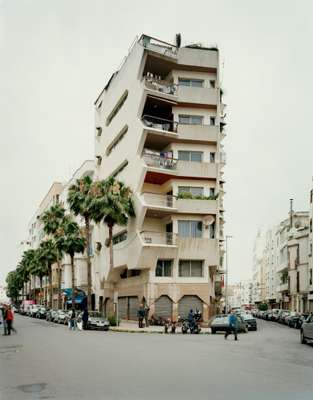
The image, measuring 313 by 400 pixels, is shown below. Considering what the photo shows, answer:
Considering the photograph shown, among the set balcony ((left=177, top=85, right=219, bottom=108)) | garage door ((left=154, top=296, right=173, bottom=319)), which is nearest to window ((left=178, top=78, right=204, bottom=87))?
balcony ((left=177, top=85, right=219, bottom=108))

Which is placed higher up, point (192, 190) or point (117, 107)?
point (117, 107)

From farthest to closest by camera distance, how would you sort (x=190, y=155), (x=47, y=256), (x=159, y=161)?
(x=47, y=256) → (x=190, y=155) → (x=159, y=161)

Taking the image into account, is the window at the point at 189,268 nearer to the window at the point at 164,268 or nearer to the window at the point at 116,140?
the window at the point at 164,268

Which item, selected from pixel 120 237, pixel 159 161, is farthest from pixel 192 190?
pixel 120 237

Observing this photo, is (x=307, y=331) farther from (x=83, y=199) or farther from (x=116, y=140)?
(x=116, y=140)

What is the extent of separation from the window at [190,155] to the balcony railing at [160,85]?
5.19 metres

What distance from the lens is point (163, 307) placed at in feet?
164

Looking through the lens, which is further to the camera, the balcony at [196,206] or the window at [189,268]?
the window at [189,268]

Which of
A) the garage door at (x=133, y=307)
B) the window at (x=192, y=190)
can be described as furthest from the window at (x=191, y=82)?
the garage door at (x=133, y=307)

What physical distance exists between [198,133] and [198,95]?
343 centimetres

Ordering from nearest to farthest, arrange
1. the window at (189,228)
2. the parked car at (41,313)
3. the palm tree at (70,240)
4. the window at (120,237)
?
the window at (189,228) → the window at (120,237) → the palm tree at (70,240) → the parked car at (41,313)

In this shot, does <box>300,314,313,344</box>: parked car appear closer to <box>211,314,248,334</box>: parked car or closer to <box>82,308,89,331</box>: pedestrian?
<box>211,314,248,334</box>: parked car

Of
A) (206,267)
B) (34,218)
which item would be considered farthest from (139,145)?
(34,218)

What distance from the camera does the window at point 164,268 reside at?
5059 centimetres
